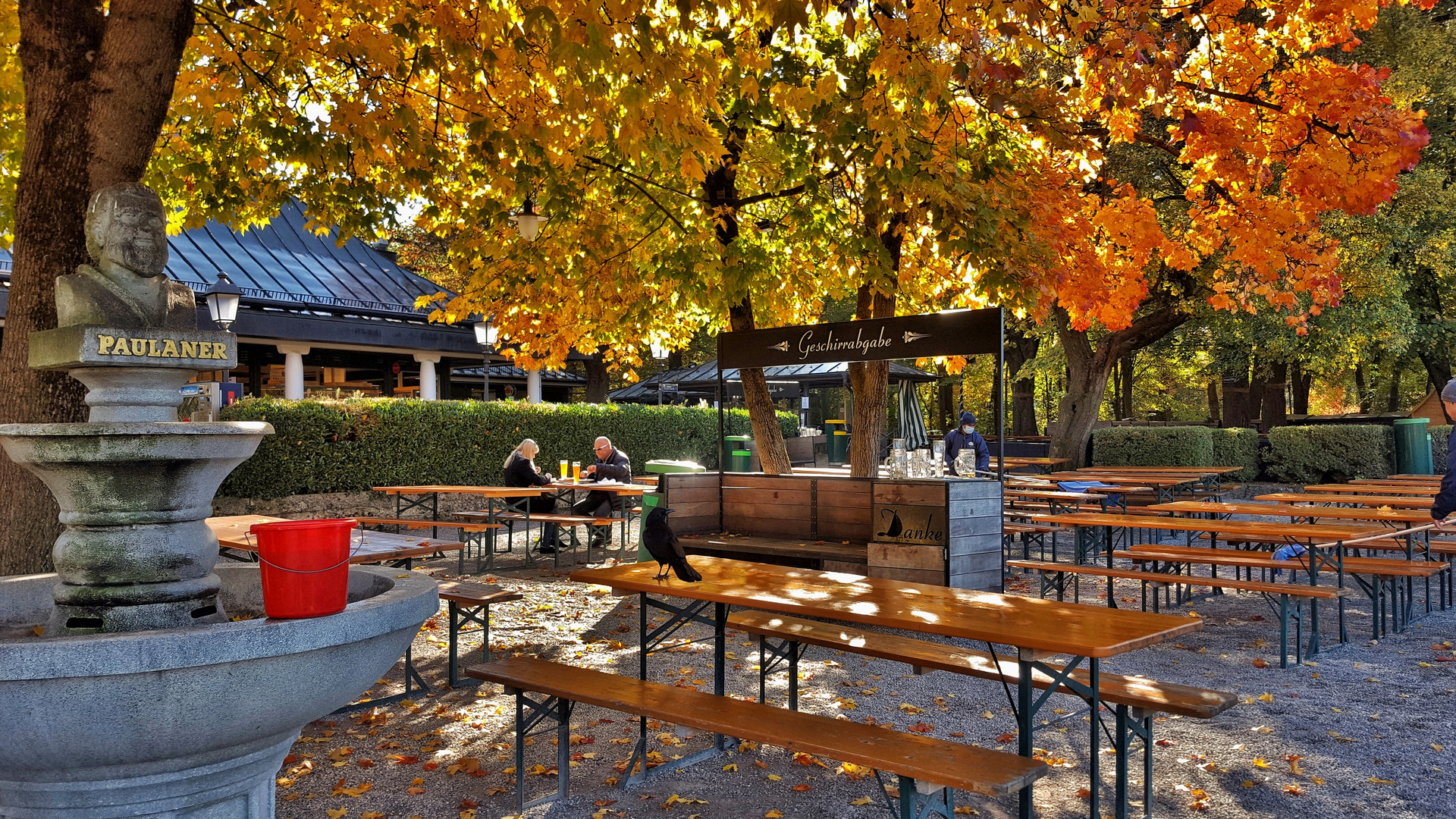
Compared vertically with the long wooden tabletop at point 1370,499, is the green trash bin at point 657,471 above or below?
above

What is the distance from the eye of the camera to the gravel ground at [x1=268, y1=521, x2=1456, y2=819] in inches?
169

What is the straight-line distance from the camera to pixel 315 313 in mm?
20125

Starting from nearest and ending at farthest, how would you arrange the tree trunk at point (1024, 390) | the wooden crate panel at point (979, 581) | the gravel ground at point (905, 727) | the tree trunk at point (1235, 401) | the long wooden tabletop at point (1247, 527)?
the gravel ground at point (905, 727), the long wooden tabletop at point (1247, 527), the wooden crate panel at point (979, 581), the tree trunk at point (1235, 401), the tree trunk at point (1024, 390)

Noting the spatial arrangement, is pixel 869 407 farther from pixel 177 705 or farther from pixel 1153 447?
pixel 1153 447

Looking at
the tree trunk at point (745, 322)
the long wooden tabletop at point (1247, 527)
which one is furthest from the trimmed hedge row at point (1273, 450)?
the tree trunk at point (745, 322)

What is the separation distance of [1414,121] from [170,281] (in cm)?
989

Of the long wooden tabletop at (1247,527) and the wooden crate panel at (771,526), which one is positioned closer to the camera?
the long wooden tabletop at (1247,527)

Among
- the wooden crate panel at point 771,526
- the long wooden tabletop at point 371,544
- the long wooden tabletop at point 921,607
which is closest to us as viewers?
the long wooden tabletop at point 921,607

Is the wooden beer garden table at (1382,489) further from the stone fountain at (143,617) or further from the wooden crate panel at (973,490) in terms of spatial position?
the stone fountain at (143,617)

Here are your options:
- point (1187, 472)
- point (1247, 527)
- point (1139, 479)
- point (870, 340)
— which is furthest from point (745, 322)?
point (1187, 472)

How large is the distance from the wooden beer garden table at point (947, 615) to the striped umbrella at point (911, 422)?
36.5 feet

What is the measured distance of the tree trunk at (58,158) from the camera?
477 centimetres

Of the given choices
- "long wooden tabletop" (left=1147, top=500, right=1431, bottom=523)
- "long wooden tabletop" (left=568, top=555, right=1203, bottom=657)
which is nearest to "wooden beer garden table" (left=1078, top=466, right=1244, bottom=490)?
"long wooden tabletop" (left=1147, top=500, right=1431, bottom=523)

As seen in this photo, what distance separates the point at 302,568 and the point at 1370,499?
10.6m
